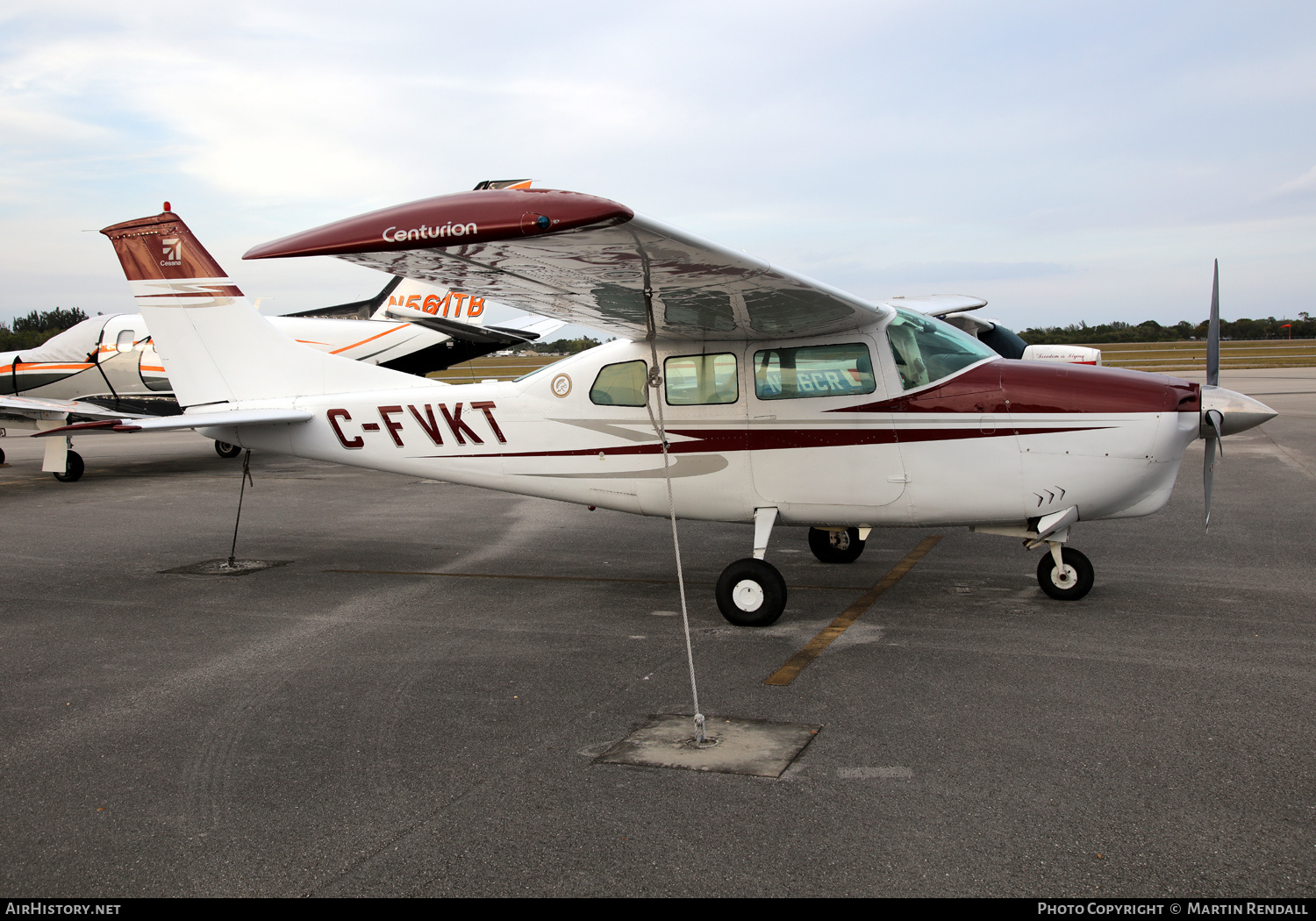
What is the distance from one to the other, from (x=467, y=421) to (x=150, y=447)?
1682cm

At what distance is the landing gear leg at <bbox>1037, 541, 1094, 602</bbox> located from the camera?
6.54m

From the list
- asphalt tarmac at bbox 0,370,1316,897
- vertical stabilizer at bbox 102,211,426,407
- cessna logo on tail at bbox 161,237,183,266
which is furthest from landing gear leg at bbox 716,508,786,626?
cessna logo on tail at bbox 161,237,183,266

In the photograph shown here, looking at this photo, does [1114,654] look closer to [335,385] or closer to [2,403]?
[335,385]

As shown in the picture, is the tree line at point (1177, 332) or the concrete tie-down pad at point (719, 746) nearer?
the concrete tie-down pad at point (719, 746)

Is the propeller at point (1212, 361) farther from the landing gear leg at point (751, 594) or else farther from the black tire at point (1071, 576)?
the landing gear leg at point (751, 594)

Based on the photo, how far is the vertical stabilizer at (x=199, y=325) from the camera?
820 cm

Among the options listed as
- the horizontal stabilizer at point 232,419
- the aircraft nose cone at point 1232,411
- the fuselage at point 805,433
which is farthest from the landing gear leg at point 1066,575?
the horizontal stabilizer at point 232,419

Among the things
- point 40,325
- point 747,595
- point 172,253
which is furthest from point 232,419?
point 40,325

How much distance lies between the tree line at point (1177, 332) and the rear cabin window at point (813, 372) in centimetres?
4555

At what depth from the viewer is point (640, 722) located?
4.59 metres

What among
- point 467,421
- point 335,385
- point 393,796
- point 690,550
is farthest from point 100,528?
point 393,796

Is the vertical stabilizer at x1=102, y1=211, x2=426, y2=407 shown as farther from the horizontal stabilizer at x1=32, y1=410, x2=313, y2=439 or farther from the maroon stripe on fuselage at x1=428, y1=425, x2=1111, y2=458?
the maroon stripe on fuselage at x1=428, y1=425, x2=1111, y2=458

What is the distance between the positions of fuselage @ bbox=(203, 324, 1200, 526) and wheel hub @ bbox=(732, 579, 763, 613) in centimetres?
69

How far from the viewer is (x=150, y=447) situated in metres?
20.9
